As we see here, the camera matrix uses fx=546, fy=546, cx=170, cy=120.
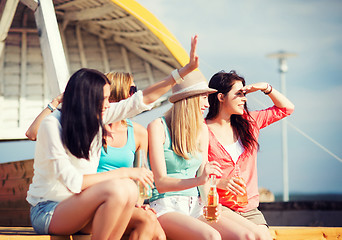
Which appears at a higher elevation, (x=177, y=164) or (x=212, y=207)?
(x=177, y=164)

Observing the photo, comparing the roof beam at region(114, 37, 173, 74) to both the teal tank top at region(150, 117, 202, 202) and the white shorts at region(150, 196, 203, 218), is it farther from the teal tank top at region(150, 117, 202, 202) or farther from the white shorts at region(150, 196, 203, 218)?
the white shorts at region(150, 196, 203, 218)

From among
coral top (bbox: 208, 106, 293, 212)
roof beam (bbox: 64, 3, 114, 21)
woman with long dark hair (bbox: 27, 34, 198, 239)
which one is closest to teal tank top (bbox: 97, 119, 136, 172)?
woman with long dark hair (bbox: 27, 34, 198, 239)

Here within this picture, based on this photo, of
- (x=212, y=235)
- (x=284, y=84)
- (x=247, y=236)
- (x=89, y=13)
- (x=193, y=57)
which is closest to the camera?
(x=193, y=57)

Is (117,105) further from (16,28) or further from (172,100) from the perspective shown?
(16,28)

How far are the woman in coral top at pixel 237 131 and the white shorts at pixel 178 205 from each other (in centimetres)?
24

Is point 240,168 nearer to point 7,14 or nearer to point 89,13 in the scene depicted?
point 7,14

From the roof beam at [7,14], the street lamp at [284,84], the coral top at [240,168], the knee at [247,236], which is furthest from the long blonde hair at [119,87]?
the street lamp at [284,84]

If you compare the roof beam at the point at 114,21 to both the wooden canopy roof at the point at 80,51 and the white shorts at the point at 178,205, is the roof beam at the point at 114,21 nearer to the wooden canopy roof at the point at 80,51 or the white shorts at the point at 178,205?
the wooden canopy roof at the point at 80,51

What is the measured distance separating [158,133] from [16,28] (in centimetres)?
832

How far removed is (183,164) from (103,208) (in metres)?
0.94

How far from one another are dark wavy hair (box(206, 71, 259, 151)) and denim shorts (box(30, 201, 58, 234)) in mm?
1614

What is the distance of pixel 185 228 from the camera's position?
309cm

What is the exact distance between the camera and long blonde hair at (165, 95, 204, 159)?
3.42 meters

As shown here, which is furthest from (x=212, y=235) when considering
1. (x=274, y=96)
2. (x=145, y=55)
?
(x=145, y=55)
